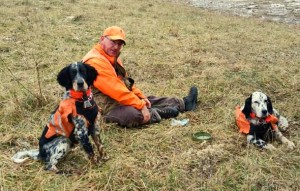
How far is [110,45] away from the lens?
18.6 feet

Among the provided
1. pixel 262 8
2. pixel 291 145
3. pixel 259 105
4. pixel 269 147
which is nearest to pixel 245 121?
pixel 259 105

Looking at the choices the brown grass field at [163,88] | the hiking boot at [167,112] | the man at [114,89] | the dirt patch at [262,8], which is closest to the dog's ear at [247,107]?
the brown grass field at [163,88]

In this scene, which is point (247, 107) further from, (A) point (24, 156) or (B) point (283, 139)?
(A) point (24, 156)

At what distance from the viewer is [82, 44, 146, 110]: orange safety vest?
5617 millimetres

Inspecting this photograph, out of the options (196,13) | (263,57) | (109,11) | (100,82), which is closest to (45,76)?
(100,82)

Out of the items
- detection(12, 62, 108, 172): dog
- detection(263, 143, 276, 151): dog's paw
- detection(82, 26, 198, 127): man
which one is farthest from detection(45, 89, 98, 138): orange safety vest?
detection(263, 143, 276, 151): dog's paw

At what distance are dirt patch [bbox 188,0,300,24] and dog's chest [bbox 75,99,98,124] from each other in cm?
1263

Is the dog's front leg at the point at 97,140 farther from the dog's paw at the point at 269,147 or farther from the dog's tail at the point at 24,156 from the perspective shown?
the dog's paw at the point at 269,147

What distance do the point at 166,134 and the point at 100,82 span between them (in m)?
1.14

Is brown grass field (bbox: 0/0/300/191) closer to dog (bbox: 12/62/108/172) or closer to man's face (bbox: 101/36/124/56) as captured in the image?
dog (bbox: 12/62/108/172)

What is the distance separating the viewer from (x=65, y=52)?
9.47 meters

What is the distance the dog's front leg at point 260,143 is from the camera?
509cm

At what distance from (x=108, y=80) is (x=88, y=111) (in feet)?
3.86

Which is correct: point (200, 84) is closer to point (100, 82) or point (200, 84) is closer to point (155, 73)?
point (155, 73)
